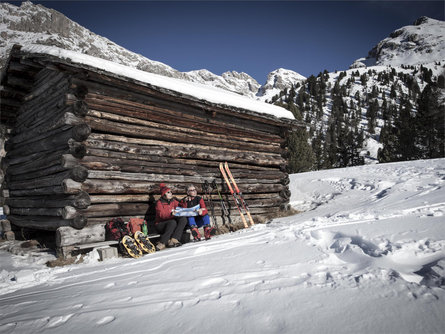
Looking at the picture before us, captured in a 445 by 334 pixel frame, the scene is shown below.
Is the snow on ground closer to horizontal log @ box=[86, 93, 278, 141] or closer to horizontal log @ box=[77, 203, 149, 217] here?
horizontal log @ box=[77, 203, 149, 217]

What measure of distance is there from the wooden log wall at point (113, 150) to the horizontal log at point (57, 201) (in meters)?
0.02

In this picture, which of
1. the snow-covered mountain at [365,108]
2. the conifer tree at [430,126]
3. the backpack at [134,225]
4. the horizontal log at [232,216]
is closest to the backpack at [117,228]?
the backpack at [134,225]

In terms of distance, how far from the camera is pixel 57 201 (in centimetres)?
534

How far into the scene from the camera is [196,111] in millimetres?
7000

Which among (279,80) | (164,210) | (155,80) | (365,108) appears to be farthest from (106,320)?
(279,80)

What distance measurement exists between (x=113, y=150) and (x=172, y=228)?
217 cm

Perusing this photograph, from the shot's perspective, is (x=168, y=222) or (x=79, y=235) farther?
(x=168, y=222)

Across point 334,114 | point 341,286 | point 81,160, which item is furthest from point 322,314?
point 334,114

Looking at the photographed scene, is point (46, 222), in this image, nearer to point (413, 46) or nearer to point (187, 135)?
point (187, 135)

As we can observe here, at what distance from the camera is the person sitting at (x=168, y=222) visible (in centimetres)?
493

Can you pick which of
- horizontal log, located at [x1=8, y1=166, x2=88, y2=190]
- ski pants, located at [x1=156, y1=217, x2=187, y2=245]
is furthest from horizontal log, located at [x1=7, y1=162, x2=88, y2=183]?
ski pants, located at [x1=156, y1=217, x2=187, y2=245]

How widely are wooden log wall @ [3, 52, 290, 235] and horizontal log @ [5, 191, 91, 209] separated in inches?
0.7

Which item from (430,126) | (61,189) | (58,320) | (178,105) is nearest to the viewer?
(58,320)

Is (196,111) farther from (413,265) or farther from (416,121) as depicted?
(416,121)
